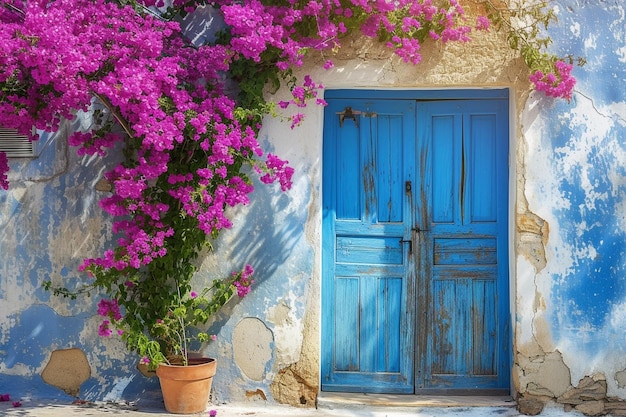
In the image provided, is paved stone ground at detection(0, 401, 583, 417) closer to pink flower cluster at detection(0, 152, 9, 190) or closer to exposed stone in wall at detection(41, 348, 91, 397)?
exposed stone in wall at detection(41, 348, 91, 397)

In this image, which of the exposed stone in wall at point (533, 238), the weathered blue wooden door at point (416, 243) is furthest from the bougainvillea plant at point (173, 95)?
the exposed stone in wall at point (533, 238)

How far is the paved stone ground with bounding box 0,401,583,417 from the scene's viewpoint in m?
5.57

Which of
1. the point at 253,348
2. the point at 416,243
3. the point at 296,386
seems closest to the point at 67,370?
the point at 253,348

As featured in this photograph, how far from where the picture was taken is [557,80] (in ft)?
18.2

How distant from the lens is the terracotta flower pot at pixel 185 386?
5488 mm

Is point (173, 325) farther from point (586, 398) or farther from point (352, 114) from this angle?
point (586, 398)

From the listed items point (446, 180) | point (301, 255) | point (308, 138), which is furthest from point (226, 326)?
point (446, 180)

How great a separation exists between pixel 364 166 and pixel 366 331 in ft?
3.70

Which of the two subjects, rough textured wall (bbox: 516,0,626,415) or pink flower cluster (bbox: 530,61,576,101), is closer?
pink flower cluster (bbox: 530,61,576,101)

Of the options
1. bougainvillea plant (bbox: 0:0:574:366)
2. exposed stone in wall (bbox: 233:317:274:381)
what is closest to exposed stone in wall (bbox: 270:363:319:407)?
exposed stone in wall (bbox: 233:317:274:381)

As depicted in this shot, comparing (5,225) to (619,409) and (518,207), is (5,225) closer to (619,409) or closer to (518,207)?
(518,207)

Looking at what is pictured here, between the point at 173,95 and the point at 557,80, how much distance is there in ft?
7.95

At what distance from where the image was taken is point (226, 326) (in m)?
5.81

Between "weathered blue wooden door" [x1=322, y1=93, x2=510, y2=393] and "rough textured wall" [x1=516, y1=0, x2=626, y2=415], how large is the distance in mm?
264
